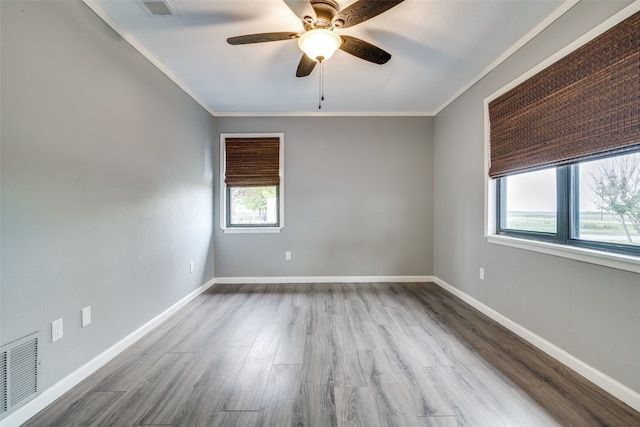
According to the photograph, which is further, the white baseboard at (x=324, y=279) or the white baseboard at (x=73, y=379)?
the white baseboard at (x=324, y=279)

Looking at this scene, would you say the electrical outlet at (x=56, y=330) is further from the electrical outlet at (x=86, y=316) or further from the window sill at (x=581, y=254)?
the window sill at (x=581, y=254)

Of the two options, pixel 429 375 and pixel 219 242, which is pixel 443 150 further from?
pixel 219 242

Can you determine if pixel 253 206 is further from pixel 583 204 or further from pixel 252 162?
pixel 583 204

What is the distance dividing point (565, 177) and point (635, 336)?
105 centimetres

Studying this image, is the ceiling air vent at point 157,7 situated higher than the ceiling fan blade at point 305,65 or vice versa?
the ceiling air vent at point 157,7

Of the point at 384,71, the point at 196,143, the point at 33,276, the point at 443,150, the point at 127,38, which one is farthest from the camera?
the point at 443,150

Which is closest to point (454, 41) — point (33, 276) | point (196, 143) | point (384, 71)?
point (384, 71)

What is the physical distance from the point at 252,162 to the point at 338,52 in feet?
6.52

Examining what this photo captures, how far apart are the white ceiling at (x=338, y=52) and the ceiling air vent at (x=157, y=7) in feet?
0.13

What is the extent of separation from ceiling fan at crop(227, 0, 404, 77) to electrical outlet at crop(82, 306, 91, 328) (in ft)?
6.71

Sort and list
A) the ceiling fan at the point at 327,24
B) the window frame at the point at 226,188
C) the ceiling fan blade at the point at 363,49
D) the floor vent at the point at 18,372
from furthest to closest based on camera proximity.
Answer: the window frame at the point at 226,188 < the ceiling fan blade at the point at 363,49 < the ceiling fan at the point at 327,24 < the floor vent at the point at 18,372

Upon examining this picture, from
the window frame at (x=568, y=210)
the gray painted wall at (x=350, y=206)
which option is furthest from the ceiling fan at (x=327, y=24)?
the gray painted wall at (x=350, y=206)

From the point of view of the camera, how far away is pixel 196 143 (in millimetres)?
3199

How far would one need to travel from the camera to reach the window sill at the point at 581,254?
4.55 feet
